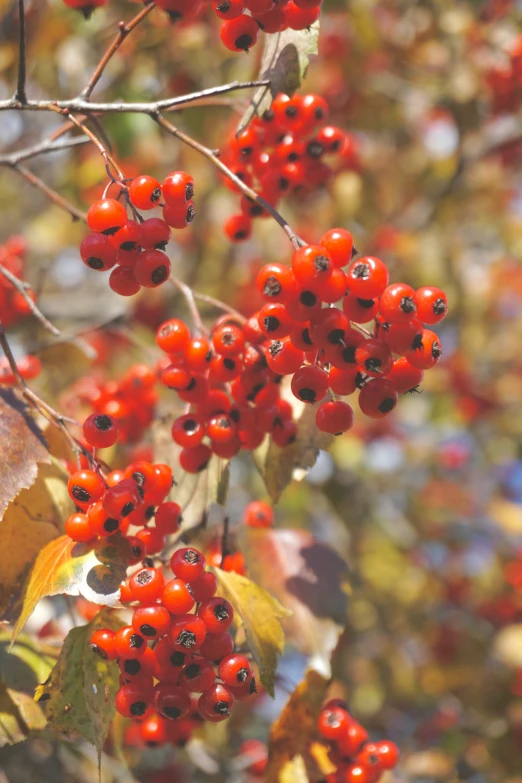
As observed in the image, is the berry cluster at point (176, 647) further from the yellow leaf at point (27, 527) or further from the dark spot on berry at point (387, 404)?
the dark spot on berry at point (387, 404)

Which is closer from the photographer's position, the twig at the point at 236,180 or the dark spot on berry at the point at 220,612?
the twig at the point at 236,180

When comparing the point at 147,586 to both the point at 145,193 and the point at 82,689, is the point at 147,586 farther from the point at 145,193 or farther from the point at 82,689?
the point at 145,193

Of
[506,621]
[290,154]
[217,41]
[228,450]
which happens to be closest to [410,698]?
[506,621]

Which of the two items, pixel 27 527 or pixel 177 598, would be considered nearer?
pixel 177 598

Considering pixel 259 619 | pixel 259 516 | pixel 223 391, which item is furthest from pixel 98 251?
pixel 259 516

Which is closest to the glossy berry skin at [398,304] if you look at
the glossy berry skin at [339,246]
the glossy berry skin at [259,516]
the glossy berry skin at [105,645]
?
the glossy berry skin at [339,246]

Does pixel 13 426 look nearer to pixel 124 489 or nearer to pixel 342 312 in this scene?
pixel 124 489
